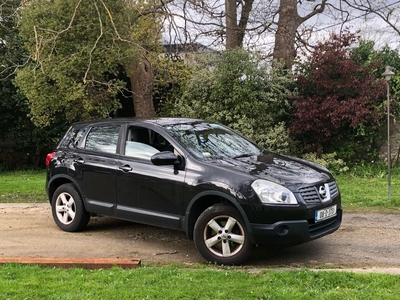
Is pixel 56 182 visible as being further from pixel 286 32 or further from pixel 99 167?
pixel 286 32

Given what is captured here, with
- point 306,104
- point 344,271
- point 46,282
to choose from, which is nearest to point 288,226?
point 344,271

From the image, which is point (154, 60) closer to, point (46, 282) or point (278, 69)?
point (278, 69)

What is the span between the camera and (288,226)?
4.92 meters

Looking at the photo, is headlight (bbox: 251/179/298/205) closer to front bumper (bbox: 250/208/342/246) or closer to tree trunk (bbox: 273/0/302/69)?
front bumper (bbox: 250/208/342/246)

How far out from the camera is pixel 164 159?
5496 mm

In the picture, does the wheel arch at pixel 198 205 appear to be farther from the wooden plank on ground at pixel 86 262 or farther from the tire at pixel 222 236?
the wooden plank on ground at pixel 86 262

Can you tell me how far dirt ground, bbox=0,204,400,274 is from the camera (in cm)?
539

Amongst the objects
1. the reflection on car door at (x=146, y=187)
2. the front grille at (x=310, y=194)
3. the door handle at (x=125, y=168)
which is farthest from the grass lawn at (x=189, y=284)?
the door handle at (x=125, y=168)

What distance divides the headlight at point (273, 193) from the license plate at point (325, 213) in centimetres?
39

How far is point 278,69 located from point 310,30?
3.90 m

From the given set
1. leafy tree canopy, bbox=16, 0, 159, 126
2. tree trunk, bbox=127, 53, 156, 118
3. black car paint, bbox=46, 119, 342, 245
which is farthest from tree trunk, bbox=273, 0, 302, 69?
black car paint, bbox=46, 119, 342, 245

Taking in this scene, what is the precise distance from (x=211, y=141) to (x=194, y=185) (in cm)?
98

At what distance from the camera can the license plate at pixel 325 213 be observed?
5125mm

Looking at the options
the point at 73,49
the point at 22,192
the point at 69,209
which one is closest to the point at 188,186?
the point at 69,209
